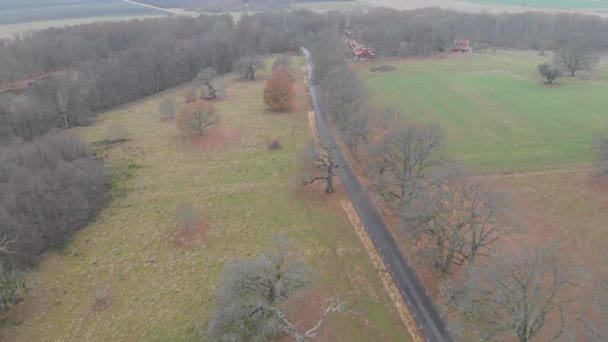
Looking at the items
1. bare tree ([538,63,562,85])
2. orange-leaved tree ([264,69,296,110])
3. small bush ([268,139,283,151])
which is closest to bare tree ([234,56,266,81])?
orange-leaved tree ([264,69,296,110])

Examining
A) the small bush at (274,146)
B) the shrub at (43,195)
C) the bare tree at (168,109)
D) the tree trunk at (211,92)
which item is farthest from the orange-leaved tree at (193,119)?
the tree trunk at (211,92)

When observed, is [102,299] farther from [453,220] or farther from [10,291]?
[453,220]

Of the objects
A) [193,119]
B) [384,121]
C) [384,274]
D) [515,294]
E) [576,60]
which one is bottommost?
[384,274]

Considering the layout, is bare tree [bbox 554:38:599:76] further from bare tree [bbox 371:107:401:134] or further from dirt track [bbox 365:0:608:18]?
bare tree [bbox 371:107:401:134]

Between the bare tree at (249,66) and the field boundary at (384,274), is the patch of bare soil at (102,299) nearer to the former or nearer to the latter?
the field boundary at (384,274)

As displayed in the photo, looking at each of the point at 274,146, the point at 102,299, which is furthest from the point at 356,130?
the point at 102,299

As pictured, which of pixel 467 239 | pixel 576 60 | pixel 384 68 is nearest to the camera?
pixel 467 239
